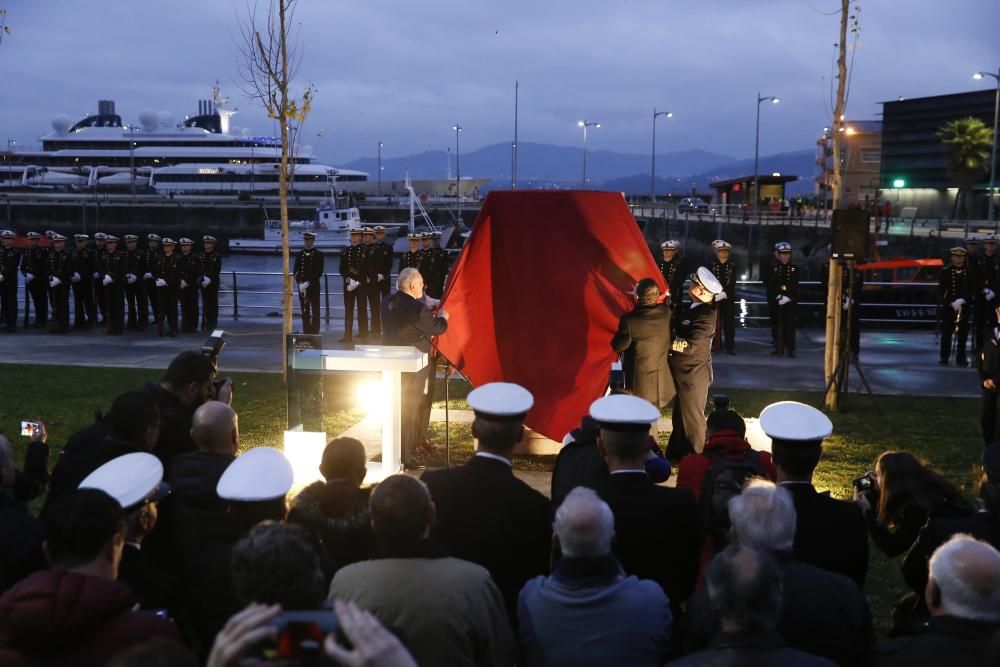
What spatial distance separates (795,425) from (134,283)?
50.6 feet

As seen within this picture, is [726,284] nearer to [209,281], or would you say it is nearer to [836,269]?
[836,269]

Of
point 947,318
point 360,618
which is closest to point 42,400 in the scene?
point 360,618

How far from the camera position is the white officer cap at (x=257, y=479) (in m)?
3.73

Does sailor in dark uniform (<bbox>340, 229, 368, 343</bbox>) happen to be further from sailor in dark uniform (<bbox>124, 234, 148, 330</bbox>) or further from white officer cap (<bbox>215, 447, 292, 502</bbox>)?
white officer cap (<bbox>215, 447, 292, 502</bbox>)

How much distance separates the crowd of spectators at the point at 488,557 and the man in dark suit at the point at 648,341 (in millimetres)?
3241

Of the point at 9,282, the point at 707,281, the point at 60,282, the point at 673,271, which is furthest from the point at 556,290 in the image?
the point at 9,282

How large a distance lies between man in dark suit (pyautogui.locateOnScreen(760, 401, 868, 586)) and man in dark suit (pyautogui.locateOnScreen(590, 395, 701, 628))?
434mm

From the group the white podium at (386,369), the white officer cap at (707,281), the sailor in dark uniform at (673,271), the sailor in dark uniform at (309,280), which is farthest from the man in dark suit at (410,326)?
the sailor in dark uniform at (309,280)

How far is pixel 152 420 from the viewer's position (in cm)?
477

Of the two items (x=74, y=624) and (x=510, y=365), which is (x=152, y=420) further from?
(x=510, y=365)

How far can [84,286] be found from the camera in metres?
18.0

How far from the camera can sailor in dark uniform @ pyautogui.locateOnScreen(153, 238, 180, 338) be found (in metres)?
17.2

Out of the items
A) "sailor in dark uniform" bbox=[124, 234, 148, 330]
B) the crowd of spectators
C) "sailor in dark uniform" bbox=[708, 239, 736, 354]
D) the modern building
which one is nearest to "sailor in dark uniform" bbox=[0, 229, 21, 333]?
"sailor in dark uniform" bbox=[124, 234, 148, 330]

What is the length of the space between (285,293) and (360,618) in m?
10.5
